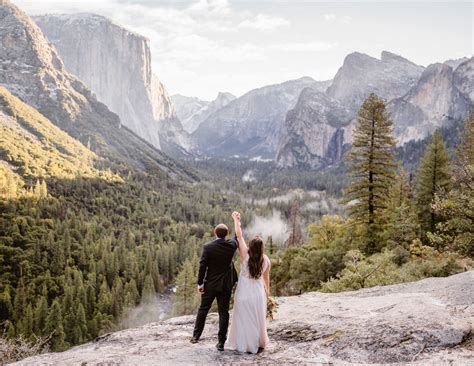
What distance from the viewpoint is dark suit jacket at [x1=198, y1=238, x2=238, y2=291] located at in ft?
32.6

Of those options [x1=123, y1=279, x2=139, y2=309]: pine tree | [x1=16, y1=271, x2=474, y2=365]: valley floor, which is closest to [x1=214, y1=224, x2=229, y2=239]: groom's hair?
[x1=16, y1=271, x2=474, y2=365]: valley floor

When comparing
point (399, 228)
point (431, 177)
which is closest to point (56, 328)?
point (399, 228)

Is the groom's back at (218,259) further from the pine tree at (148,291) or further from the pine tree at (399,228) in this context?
the pine tree at (148,291)

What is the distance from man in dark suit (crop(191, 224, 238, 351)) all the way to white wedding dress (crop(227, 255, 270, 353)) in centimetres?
30

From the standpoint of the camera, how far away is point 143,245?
399 ft

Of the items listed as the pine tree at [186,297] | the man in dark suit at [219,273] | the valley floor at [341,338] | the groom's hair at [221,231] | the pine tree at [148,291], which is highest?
the groom's hair at [221,231]

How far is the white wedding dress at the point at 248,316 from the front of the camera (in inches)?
385

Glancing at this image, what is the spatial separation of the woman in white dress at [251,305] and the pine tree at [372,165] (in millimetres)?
20633

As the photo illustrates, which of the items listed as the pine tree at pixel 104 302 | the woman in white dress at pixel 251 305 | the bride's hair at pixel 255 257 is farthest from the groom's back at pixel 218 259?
the pine tree at pixel 104 302

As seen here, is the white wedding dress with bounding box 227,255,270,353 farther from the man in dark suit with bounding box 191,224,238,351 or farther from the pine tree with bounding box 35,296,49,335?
the pine tree with bounding box 35,296,49,335

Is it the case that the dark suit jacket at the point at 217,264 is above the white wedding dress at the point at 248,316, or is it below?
above

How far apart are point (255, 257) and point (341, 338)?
303 centimetres

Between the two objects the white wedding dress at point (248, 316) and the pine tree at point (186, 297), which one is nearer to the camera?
the white wedding dress at point (248, 316)

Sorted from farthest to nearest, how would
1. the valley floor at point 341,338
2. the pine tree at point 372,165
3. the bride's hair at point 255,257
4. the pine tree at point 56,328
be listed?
the pine tree at point 56,328 < the pine tree at point 372,165 < the bride's hair at point 255,257 < the valley floor at point 341,338
